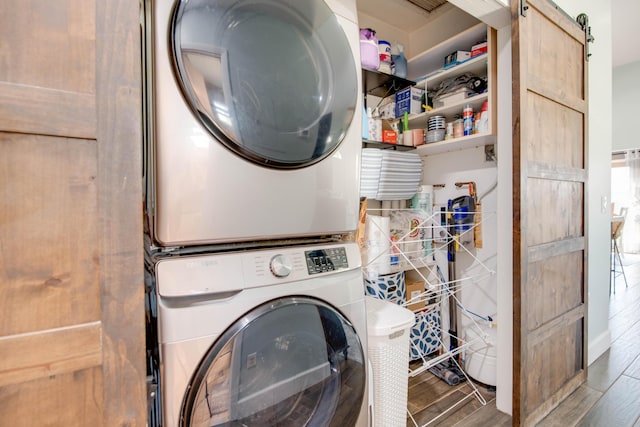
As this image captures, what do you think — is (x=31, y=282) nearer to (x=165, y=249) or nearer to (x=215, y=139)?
(x=165, y=249)

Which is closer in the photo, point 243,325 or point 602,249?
point 243,325

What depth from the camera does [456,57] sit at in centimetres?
202

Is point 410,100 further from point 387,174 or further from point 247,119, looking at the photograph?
point 247,119

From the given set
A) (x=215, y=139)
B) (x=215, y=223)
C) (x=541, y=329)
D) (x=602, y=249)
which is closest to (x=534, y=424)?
(x=541, y=329)

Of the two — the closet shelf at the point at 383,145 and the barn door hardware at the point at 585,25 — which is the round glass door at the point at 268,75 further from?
the barn door hardware at the point at 585,25

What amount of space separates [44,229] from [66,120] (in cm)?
20

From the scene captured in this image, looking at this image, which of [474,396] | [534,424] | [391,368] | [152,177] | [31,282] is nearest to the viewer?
[31,282]

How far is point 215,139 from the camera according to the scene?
756 mm

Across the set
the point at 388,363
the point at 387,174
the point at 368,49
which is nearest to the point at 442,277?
the point at 387,174

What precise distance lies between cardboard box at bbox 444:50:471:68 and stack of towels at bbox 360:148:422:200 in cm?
65

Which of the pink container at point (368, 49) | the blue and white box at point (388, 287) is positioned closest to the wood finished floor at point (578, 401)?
the blue and white box at point (388, 287)

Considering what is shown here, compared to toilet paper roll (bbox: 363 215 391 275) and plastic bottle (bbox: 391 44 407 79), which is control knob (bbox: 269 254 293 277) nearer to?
toilet paper roll (bbox: 363 215 391 275)

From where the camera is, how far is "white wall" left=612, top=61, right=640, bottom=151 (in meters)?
4.62

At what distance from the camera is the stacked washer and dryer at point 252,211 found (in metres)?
0.71
